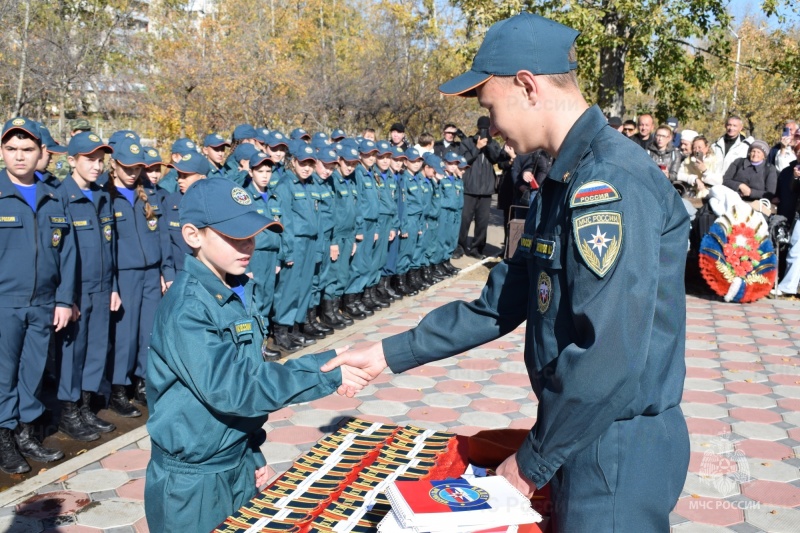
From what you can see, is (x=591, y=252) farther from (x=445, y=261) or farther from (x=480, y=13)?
(x=480, y=13)

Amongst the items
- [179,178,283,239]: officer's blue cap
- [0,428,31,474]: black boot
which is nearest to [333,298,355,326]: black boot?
[0,428,31,474]: black boot

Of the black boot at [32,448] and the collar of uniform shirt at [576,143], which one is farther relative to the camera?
the black boot at [32,448]

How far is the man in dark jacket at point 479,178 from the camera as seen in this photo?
564 inches

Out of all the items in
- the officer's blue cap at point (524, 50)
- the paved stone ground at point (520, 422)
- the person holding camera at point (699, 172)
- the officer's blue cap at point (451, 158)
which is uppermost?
the officer's blue cap at point (524, 50)

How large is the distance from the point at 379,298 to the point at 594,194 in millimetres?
8600

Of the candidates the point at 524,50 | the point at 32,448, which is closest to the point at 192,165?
the point at 32,448

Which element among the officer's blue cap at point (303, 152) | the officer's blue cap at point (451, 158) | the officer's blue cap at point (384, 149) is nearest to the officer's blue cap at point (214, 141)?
the officer's blue cap at point (303, 152)

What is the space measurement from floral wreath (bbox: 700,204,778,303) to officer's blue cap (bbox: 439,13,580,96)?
30.6ft

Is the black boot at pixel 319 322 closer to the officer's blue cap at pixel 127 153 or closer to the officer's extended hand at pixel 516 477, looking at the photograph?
the officer's blue cap at pixel 127 153

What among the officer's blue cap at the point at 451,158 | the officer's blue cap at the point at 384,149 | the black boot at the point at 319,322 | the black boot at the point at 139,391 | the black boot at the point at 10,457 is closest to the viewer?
the black boot at the point at 10,457

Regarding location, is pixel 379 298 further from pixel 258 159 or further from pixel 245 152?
pixel 258 159

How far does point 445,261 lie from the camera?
42.0 ft

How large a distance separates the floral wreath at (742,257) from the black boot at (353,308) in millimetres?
4943

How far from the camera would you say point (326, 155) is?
878cm
